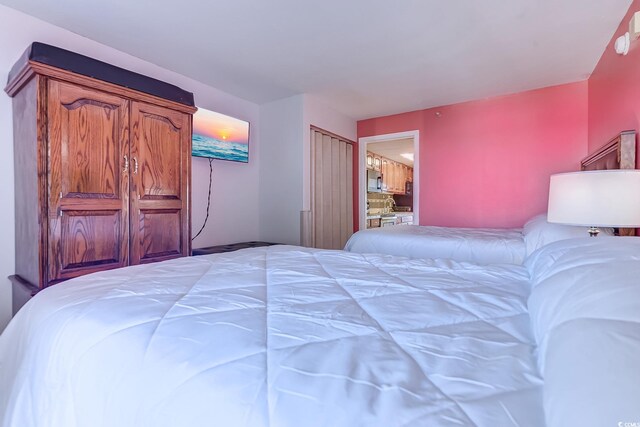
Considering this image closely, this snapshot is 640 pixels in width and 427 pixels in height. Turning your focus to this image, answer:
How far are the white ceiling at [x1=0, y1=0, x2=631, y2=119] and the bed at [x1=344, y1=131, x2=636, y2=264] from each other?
3.01 ft

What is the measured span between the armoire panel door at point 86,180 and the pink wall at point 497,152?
3.43m

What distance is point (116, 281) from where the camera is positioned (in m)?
1.06

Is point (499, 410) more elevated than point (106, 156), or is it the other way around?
point (106, 156)

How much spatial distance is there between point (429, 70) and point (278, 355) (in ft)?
10.1

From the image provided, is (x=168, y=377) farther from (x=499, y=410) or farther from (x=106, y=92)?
(x=106, y=92)

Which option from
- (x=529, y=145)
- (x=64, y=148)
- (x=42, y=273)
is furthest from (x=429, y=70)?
(x=42, y=273)

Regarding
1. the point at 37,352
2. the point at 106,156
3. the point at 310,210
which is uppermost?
the point at 106,156

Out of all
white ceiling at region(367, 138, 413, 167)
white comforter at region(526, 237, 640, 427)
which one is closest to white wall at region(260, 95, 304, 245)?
white ceiling at region(367, 138, 413, 167)

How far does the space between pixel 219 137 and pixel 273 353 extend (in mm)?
2916

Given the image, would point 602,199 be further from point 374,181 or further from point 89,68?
point 374,181

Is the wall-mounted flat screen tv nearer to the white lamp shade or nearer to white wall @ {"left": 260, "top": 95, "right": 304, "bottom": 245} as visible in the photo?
white wall @ {"left": 260, "top": 95, "right": 304, "bottom": 245}

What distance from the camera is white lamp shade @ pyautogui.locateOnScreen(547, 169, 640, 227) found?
142 cm

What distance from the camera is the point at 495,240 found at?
2.30 meters

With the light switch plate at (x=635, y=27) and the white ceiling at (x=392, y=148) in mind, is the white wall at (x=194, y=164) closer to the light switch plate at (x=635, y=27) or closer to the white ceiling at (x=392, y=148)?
the white ceiling at (x=392, y=148)
